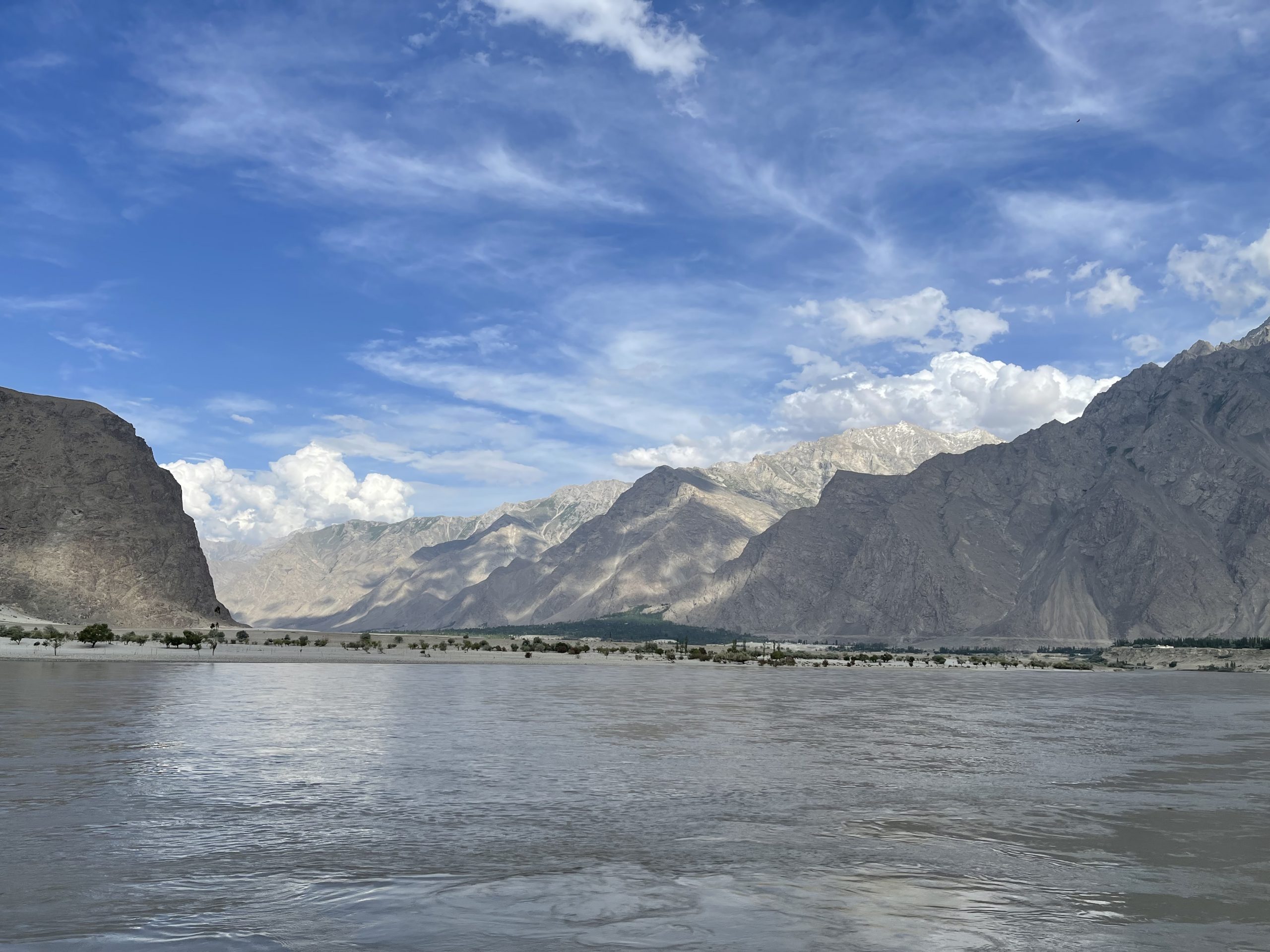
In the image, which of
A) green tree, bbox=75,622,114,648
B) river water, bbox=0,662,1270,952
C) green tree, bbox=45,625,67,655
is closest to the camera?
river water, bbox=0,662,1270,952

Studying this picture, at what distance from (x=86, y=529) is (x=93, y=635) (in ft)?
177

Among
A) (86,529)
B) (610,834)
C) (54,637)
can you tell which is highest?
(86,529)

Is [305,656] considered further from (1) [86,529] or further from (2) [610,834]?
(2) [610,834]

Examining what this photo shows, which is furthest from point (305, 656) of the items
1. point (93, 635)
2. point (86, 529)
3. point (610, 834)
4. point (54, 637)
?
point (610, 834)

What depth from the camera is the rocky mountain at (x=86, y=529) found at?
161 meters

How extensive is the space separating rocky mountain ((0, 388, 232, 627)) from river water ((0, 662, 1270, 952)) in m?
117

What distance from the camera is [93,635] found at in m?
128

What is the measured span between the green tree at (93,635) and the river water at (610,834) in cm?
7692

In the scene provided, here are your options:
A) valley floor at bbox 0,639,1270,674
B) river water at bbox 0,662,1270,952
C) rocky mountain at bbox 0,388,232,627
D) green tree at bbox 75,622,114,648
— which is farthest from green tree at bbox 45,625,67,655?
river water at bbox 0,662,1270,952

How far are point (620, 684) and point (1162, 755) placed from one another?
61.7m

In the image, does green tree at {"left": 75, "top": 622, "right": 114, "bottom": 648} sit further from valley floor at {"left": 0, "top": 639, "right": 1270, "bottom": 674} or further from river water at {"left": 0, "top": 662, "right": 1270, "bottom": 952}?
river water at {"left": 0, "top": 662, "right": 1270, "bottom": 952}

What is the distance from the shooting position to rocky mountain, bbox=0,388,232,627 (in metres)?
161

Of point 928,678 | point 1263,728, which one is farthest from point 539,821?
point 928,678

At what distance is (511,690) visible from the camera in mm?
85688
